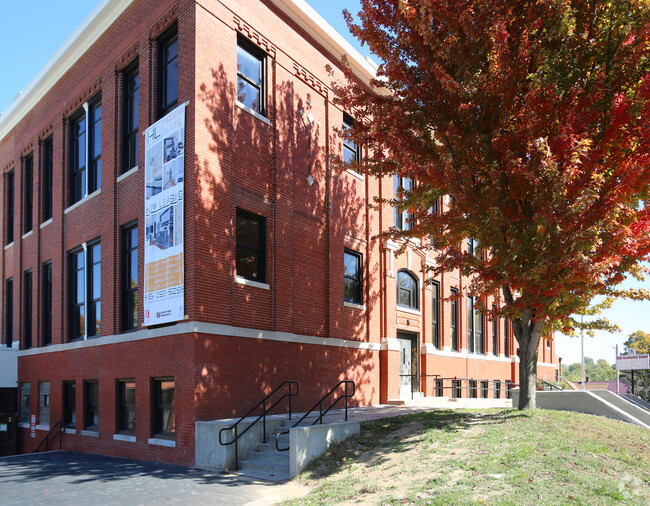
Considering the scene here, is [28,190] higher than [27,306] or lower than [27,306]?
higher

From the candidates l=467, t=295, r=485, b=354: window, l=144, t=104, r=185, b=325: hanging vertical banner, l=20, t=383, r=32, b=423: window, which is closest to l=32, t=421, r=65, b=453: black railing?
l=20, t=383, r=32, b=423: window

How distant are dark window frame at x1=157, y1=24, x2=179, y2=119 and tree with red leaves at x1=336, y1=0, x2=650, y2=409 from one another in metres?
5.06

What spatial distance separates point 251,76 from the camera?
1669 centimetres

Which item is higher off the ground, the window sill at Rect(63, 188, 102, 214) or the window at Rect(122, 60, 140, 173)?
the window at Rect(122, 60, 140, 173)

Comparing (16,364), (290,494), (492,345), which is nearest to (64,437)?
(16,364)

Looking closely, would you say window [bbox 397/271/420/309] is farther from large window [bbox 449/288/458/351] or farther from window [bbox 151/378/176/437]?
window [bbox 151/378/176/437]

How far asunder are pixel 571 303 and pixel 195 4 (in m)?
11.2

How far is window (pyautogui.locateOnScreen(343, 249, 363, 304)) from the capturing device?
66.2ft

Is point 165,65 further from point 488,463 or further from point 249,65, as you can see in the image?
point 488,463

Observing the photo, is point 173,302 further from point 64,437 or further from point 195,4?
point 64,437

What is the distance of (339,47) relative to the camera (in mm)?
20156

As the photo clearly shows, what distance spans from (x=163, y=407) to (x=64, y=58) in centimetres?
1307

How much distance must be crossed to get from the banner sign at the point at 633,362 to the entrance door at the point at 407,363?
10.1m

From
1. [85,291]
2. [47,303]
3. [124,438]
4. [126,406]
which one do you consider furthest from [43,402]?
[124,438]
